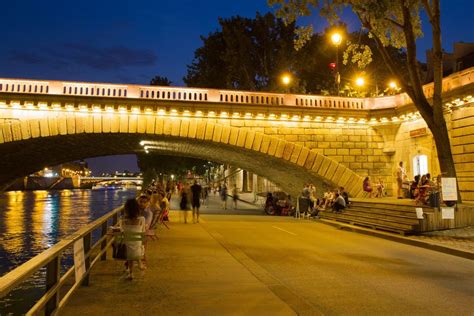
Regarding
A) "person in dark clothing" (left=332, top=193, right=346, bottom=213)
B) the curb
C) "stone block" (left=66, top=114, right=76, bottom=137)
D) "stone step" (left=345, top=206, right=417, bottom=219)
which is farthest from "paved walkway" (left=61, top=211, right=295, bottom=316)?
"stone block" (left=66, top=114, right=76, bottom=137)

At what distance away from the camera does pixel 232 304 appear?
6.28 meters

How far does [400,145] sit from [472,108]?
6847 mm

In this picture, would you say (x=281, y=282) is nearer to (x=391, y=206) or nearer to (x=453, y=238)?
(x=453, y=238)

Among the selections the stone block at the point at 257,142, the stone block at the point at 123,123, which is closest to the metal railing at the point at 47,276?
the stone block at the point at 123,123

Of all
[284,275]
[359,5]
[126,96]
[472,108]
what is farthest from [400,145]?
[284,275]

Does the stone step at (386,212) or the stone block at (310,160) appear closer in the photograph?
the stone step at (386,212)

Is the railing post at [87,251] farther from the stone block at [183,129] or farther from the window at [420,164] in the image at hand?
the window at [420,164]

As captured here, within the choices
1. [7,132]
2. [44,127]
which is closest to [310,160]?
[44,127]

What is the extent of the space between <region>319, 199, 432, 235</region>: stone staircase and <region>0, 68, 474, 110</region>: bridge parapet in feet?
21.6

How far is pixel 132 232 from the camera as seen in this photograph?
750 centimetres

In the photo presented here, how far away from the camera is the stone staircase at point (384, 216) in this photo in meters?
15.1

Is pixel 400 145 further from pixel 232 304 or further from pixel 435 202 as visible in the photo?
pixel 232 304

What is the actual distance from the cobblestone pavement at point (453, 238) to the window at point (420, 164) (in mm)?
8919

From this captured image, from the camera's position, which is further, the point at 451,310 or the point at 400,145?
the point at 400,145
